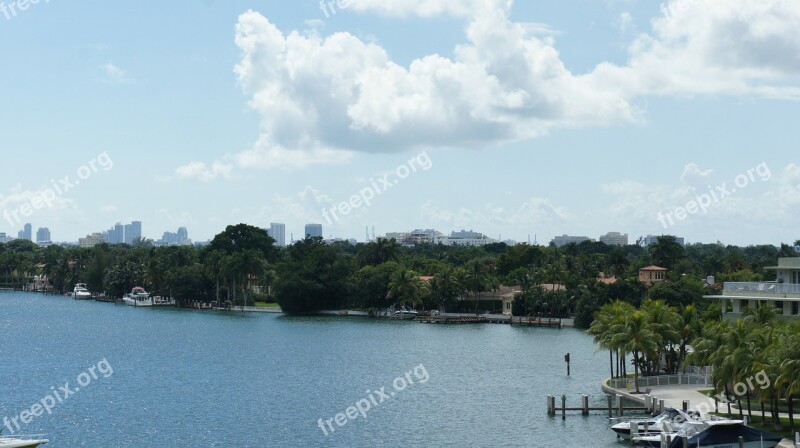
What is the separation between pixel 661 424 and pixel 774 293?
20.2 metres

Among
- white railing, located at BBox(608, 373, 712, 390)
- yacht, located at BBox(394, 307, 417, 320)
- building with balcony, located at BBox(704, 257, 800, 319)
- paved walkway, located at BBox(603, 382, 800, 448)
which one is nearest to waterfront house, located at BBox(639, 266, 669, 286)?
yacht, located at BBox(394, 307, 417, 320)

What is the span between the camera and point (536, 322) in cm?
14075

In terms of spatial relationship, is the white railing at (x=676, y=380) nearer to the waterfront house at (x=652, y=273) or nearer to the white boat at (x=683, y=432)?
the white boat at (x=683, y=432)

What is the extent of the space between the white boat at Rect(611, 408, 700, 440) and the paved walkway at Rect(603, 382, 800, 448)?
4626 millimetres

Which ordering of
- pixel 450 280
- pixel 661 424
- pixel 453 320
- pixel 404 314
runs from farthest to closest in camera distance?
pixel 404 314
pixel 450 280
pixel 453 320
pixel 661 424

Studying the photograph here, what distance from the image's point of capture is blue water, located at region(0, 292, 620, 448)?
188 ft

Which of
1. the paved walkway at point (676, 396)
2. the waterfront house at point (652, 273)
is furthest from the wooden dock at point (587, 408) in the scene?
the waterfront house at point (652, 273)

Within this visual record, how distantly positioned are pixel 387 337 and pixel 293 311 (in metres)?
50.7

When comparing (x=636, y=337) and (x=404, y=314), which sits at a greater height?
(x=404, y=314)

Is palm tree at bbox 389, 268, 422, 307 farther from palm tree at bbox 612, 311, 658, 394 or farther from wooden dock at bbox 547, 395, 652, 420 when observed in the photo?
wooden dock at bbox 547, 395, 652, 420

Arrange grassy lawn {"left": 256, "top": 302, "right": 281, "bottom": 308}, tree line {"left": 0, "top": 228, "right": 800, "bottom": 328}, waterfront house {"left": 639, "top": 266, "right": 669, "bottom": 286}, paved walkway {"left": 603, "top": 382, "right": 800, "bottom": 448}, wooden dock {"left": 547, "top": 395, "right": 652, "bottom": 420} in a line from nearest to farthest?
paved walkway {"left": 603, "top": 382, "right": 800, "bottom": 448}, wooden dock {"left": 547, "top": 395, "right": 652, "bottom": 420}, tree line {"left": 0, "top": 228, "right": 800, "bottom": 328}, waterfront house {"left": 639, "top": 266, "right": 669, "bottom": 286}, grassy lawn {"left": 256, "top": 302, "right": 281, "bottom": 308}

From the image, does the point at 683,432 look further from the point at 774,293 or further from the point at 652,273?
the point at 652,273

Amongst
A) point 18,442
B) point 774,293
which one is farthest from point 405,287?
point 18,442

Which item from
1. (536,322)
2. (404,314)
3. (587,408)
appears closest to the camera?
(587,408)
